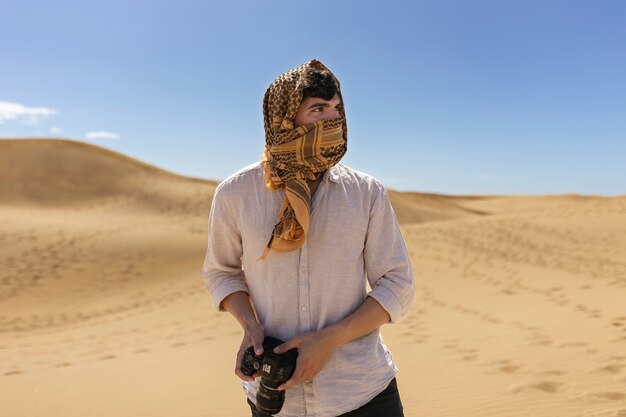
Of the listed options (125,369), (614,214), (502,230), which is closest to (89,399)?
(125,369)

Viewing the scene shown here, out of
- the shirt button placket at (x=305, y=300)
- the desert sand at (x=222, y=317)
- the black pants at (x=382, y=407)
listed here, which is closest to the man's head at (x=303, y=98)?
the shirt button placket at (x=305, y=300)

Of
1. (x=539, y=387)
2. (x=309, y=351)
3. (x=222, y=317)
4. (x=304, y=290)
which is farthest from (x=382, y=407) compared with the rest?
(x=222, y=317)

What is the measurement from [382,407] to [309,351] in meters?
0.34

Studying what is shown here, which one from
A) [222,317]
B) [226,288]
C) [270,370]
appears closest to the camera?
[270,370]

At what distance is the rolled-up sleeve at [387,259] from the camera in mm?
1595

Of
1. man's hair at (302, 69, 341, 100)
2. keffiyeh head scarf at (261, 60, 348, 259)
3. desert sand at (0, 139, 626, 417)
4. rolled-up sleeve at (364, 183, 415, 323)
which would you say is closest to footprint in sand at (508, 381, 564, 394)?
desert sand at (0, 139, 626, 417)

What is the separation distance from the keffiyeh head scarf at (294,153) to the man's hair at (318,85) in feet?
0.04

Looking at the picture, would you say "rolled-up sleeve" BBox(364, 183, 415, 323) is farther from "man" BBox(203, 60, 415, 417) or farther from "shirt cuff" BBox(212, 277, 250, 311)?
"shirt cuff" BBox(212, 277, 250, 311)

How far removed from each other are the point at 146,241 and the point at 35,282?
3.43 m

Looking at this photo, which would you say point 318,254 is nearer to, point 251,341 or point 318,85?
point 251,341

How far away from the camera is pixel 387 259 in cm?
161

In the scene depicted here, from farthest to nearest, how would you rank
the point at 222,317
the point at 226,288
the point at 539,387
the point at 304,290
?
1. the point at 222,317
2. the point at 539,387
3. the point at 226,288
4. the point at 304,290

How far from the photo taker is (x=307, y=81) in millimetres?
1534

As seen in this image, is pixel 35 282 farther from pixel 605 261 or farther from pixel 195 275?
pixel 605 261
